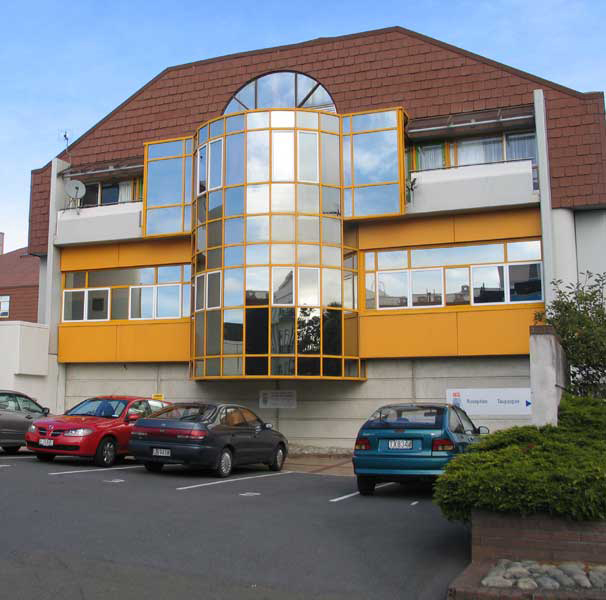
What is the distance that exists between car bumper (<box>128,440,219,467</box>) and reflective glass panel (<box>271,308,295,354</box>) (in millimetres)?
5768

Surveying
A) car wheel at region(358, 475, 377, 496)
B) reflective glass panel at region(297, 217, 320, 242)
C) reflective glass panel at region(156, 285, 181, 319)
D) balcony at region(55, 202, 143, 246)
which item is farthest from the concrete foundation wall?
car wheel at region(358, 475, 377, 496)

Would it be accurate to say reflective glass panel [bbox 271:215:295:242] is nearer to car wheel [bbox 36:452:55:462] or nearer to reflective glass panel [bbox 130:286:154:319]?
reflective glass panel [bbox 130:286:154:319]

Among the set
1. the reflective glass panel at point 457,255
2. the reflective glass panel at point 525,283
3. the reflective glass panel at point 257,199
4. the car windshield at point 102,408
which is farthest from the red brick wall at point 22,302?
the reflective glass panel at point 525,283

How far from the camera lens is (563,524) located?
6.66 meters

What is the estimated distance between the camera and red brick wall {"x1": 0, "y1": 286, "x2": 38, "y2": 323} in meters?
41.0

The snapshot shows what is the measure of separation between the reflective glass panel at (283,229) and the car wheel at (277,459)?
5913 mm

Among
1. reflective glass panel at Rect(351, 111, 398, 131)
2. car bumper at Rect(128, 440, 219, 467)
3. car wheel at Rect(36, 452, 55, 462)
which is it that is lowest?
car wheel at Rect(36, 452, 55, 462)

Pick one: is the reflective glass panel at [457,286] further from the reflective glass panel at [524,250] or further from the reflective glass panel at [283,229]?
the reflective glass panel at [283,229]

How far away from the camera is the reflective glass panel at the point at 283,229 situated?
2064 cm

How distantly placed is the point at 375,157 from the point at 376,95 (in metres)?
2.36

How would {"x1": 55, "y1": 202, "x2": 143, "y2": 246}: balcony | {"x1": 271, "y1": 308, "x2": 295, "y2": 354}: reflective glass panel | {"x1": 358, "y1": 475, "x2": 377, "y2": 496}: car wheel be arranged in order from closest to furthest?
{"x1": 358, "y1": 475, "x2": 377, "y2": 496}: car wheel < {"x1": 271, "y1": 308, "x2": 295, "y2": 354}: reflective glass panel < {"x1": 55, "y1": 202, "x2": 143, "y2": 246}: balcony

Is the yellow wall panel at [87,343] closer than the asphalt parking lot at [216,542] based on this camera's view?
No

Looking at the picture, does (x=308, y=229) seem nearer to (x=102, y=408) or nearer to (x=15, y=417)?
(x=102, y=408)

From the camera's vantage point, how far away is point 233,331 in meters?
20.5
